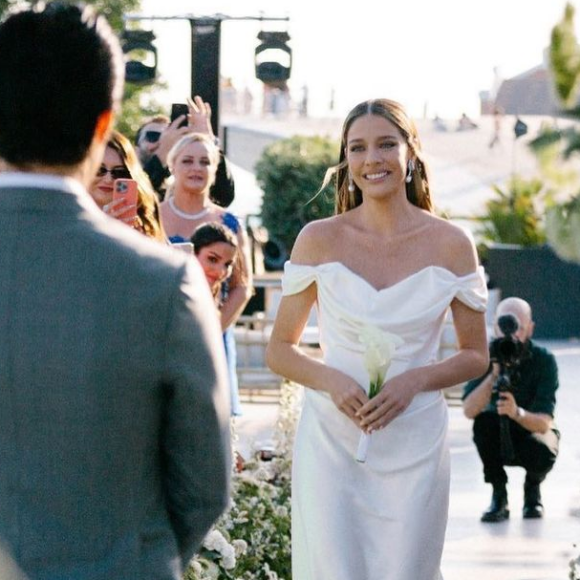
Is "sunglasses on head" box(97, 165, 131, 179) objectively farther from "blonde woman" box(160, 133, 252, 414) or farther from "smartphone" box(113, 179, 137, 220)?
"blonde woman" box(160, 133, 252, 414)

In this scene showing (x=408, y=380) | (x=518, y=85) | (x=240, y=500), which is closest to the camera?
(x=408, y=380)

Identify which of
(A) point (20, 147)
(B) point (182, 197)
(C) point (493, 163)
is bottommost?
(C) point (493, 163)

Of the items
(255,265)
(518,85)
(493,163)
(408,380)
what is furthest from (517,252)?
(518,85)

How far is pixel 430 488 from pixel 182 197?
3.53m

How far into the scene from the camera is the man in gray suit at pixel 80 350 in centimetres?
264

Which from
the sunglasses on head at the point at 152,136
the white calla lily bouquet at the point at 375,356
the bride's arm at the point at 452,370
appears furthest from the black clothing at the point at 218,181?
the white calla lily bouquet at the point at 375,356

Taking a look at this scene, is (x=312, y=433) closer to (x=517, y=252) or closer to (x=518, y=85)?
(x=517, y=252)

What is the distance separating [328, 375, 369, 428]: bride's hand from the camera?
5.30 m

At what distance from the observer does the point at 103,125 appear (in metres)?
2.76

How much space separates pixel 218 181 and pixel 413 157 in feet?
12.8

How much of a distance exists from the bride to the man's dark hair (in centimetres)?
267

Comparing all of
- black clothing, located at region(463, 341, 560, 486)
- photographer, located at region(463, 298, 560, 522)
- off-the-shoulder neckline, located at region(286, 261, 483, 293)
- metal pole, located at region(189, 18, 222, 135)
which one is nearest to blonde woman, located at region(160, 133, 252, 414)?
photographer, located at region(463, 298, 560, 522)

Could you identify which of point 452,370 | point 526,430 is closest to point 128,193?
point 452,370

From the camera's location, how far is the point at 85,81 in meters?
2.72
